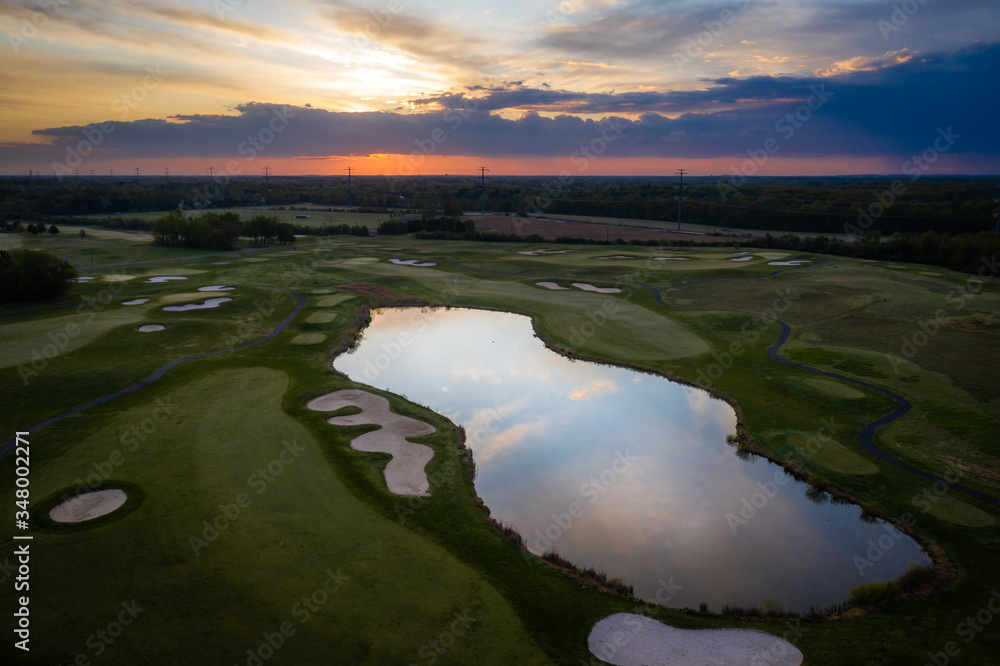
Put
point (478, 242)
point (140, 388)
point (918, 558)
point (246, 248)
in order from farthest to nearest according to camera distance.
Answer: point (478, 242) → point (246, 248) → point (140, 388) → point (918, 558)

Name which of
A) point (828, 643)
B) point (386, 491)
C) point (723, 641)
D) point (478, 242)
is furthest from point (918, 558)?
point (478, 242)

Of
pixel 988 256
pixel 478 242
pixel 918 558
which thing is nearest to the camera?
pixel 918 558

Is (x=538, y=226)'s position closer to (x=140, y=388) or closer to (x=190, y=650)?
(x=140, y=388)

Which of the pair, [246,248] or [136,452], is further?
[246,248]

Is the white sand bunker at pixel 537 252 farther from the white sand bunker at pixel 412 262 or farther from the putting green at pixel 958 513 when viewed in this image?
the putting green at pixel 958 513

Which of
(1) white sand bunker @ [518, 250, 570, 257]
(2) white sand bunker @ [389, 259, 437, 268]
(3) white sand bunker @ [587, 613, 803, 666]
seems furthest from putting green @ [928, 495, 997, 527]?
(1) white sand bunker @ [518, 250, 570, 257]

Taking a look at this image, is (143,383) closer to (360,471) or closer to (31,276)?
(360,471)

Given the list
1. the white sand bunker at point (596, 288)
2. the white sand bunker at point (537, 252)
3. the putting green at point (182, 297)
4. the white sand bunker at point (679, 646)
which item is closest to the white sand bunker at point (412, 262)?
the white sand bunker at point (537, 252)
